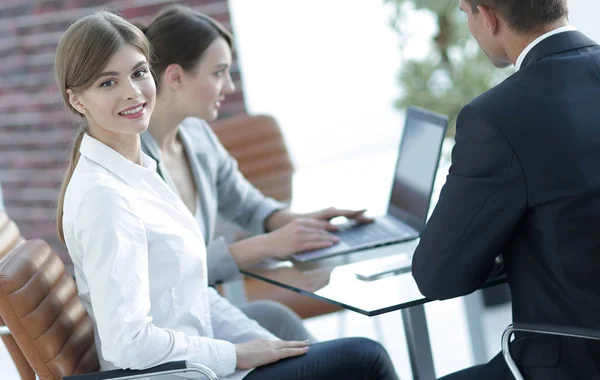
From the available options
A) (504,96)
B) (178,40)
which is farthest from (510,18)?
(178,40)

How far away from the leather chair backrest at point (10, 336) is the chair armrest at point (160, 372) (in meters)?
0.32

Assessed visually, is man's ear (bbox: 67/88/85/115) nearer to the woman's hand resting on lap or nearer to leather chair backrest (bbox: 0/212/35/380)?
leather chair backrest (bbox: 0/212/35/380)

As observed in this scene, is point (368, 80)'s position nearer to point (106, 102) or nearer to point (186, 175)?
point (186, 175)

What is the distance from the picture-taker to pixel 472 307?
2078mm

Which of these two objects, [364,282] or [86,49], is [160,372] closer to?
[364,282]

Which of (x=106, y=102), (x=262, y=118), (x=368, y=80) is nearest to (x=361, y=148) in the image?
(x=368, y=80)

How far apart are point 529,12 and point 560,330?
56 cm

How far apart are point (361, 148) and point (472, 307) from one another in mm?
3274

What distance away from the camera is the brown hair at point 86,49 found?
5.55 feet

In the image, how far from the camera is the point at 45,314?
1.71m

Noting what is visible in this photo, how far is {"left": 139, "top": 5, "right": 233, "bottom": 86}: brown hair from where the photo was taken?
2277 mm

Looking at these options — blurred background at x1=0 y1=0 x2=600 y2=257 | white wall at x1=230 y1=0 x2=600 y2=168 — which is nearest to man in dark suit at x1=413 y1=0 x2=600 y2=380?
blurred background at x1=0 y1=0 x2=600 y2=257

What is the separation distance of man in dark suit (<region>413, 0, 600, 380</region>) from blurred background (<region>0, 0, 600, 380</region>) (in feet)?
5.67

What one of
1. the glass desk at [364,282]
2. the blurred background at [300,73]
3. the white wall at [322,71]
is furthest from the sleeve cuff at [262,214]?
the white wall at [322,71]
